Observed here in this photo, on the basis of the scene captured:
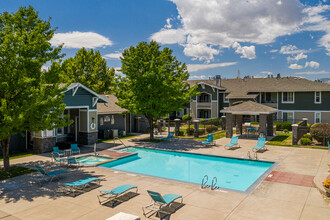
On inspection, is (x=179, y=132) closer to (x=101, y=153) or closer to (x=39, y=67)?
(x=101, y=153)

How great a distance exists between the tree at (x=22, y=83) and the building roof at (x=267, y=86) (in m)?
32.5

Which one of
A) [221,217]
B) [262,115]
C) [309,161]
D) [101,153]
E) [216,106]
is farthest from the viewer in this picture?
[216,106]

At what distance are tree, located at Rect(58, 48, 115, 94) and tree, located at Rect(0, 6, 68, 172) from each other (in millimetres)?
32996

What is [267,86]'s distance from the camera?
139 feet

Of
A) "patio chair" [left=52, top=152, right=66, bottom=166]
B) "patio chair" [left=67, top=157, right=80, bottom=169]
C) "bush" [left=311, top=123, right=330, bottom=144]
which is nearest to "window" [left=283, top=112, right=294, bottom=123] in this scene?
"bush" [left=311, top=123, right=330, bottom=144]

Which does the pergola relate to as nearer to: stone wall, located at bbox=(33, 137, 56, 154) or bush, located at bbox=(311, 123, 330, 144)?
bush, located at bbox=(311, 123, 330, 144)

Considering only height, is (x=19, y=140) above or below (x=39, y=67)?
below

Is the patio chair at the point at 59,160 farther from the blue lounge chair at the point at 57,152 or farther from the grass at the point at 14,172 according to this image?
the grass at the point at 14,172

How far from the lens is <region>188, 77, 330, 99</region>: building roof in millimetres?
37844

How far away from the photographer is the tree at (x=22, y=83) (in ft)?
42.8

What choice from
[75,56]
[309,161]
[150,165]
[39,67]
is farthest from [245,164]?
[75,56]

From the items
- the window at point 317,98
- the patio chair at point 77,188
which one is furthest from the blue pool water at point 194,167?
the window at point 317,98

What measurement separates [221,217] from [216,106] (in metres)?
38.4

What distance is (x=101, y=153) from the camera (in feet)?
69.4
